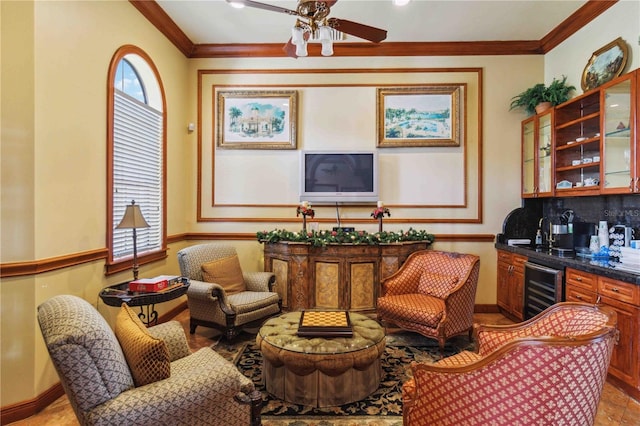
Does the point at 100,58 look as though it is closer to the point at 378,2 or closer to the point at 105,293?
the point at 105,293

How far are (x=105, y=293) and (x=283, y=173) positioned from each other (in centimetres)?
251

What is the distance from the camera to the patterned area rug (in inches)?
83.5

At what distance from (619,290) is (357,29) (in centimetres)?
276

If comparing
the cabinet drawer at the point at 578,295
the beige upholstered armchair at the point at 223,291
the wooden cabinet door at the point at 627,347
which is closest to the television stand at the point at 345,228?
the beige upholstered armchair at the point at 223,291

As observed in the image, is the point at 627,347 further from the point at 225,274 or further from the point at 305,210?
the point at 225,274

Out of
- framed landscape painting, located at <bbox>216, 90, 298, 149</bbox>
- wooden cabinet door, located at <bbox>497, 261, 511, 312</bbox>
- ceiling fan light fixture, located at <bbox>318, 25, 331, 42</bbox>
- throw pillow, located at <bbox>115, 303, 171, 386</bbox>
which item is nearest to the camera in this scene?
throw pillow, located at <bbox>115, 303, 171, 386</bbox>

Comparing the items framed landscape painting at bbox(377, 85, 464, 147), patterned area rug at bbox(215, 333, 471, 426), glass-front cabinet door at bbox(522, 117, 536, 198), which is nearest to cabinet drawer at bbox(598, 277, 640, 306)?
patterned area rug at bbox(215, 333, 471, 426)

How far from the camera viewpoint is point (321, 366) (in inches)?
84.7

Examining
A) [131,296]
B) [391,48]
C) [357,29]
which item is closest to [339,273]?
[131,296]

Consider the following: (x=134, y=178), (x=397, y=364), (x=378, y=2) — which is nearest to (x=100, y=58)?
(x=134, y=178)

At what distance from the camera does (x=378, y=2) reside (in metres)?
3.39

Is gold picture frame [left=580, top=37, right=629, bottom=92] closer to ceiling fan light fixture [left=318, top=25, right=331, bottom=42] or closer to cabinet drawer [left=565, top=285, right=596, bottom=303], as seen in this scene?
cabinet drawer [left=565, top=285, right=596, bottom=303]

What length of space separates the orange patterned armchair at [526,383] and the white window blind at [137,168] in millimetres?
2908

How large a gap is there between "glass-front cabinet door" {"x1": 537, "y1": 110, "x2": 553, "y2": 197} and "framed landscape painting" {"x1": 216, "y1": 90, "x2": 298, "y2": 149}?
298 cm
